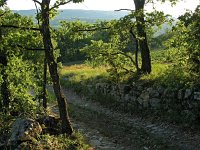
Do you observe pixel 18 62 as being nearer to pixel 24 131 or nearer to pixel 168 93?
pixel 24 131

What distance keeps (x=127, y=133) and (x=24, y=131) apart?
6.39 metres

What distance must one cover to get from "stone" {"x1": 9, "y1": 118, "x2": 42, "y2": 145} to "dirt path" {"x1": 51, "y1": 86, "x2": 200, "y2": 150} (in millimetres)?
3351

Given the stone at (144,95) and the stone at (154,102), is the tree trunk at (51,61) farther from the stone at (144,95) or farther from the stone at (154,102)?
the stone at (144,95)

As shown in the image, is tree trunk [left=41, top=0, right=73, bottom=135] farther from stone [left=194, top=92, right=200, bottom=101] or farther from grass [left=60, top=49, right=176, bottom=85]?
grass [left=60, top=49, right=176, bottom=85]

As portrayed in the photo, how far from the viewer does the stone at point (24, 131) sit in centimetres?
1434

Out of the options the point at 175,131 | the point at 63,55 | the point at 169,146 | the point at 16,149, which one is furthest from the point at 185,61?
the point at 63,55

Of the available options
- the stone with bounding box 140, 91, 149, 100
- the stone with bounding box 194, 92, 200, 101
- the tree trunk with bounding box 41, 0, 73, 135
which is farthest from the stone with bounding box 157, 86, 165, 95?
the tree trunk with bounding box 41, 0, 73, 135

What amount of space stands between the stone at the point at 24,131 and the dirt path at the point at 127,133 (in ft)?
11.0

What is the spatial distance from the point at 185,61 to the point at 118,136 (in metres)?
5.26

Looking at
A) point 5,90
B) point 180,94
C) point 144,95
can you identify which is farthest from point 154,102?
point 5,90

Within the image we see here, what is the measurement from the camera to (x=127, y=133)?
750 inches

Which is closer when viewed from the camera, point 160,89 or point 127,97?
point 160,89

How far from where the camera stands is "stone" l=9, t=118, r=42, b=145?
1434 cm

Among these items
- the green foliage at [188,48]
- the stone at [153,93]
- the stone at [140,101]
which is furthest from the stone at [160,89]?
the stone at [140,101]
